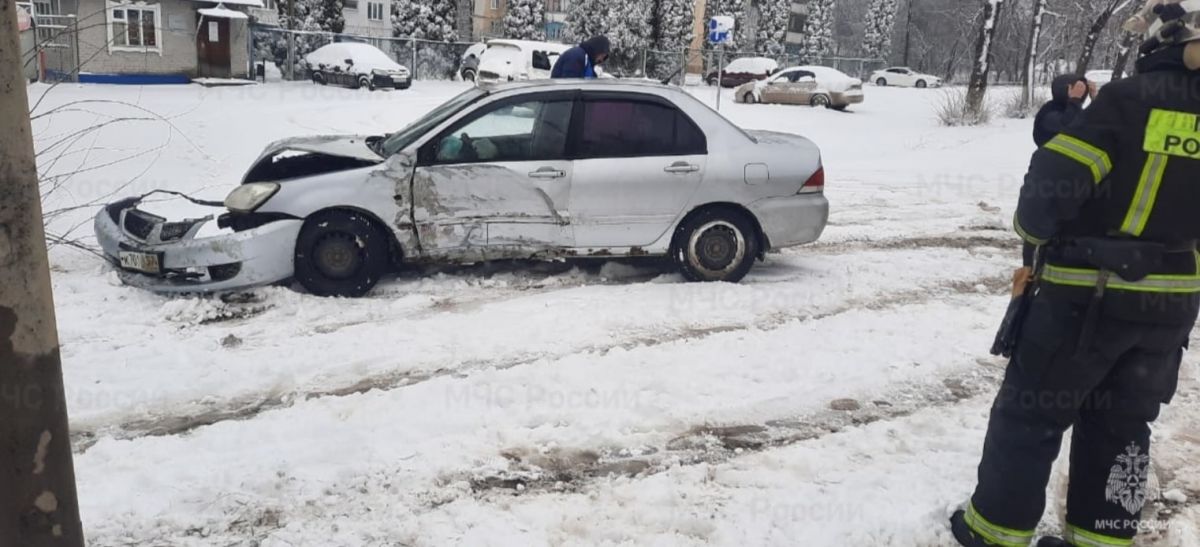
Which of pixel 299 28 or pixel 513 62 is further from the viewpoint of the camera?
pixel 299 28

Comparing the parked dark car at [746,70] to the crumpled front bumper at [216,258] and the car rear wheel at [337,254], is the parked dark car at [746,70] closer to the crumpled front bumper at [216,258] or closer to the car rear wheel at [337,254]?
the car rear wheel at [337,254]

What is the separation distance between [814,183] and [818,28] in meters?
61.3

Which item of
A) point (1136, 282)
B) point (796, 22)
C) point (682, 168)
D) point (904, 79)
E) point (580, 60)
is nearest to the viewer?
point (1136, 282)

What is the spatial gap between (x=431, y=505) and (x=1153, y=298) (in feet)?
8.78

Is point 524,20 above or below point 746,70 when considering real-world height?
above

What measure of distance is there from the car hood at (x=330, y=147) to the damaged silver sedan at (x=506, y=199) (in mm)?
24

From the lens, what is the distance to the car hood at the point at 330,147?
6.60 metres

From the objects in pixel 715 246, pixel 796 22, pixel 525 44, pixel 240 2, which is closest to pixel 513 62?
pixel 525 44

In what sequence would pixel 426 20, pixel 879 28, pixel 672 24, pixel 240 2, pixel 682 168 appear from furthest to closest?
pixel 879 28
pixel 672 24
pixel 426 20
pixel 240 2
pixel 682 168

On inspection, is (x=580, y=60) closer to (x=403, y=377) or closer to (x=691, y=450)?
(x=403, y=377)

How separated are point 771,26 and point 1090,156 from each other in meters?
59.2

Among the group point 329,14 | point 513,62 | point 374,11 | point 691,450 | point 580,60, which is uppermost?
point 374,11

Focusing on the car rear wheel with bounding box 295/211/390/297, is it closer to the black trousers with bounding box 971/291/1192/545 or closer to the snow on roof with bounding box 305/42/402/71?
the black trousers with bounding box 971/291/1192/545

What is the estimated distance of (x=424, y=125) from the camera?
6859 mm
